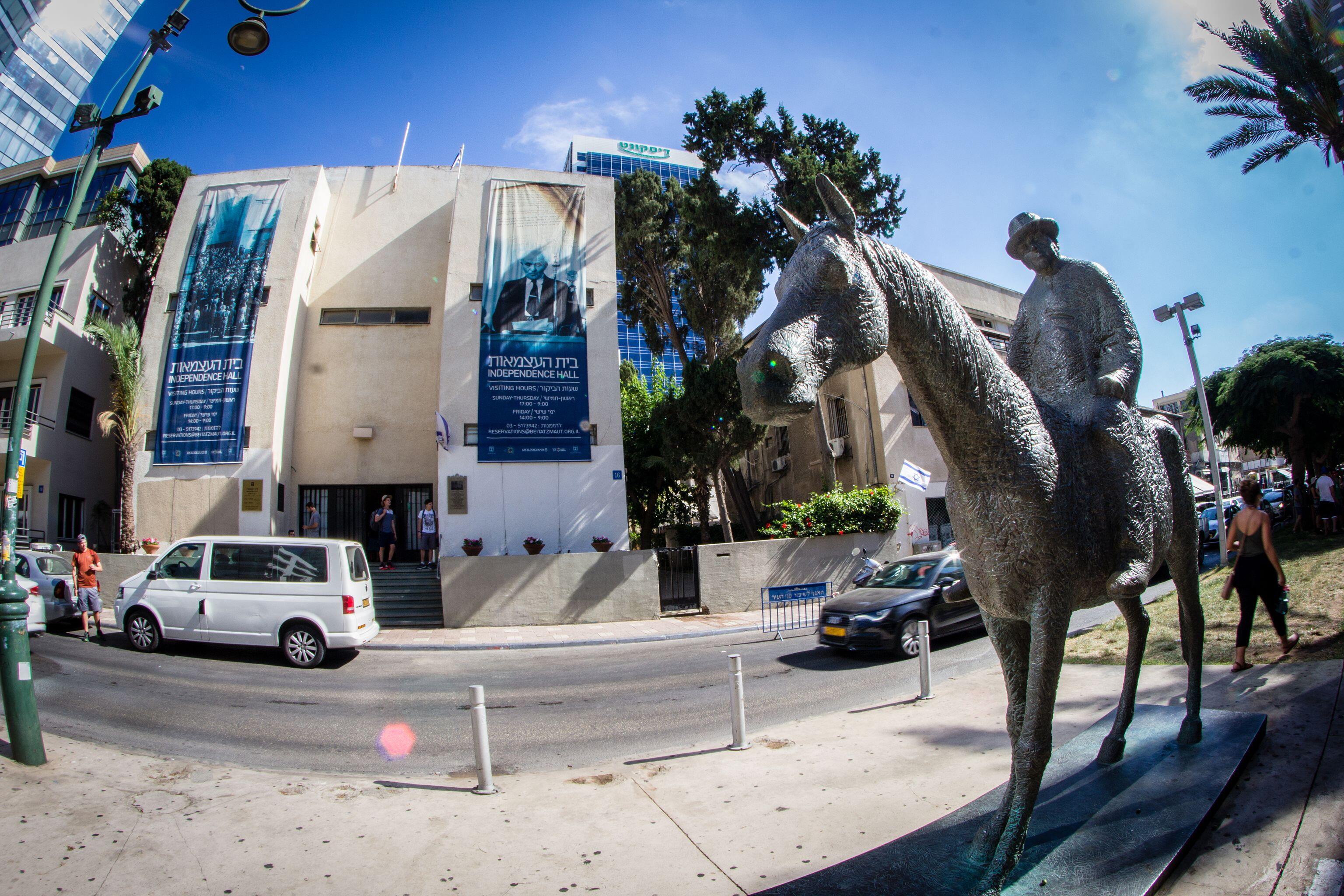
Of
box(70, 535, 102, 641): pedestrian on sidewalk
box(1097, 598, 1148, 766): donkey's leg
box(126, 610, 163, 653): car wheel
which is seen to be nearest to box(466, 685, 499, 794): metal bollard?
box(1097, 598, 1148, 766): donkey's leg

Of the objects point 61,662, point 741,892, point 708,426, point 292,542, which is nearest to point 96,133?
point 292,542

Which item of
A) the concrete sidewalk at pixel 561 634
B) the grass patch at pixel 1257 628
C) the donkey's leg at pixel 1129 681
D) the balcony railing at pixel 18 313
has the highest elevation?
the balcony railing at pixel 18 313

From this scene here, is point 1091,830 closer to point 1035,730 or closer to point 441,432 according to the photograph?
point 1035,730

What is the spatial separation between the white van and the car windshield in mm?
8280

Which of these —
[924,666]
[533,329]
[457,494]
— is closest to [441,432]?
[457,494]

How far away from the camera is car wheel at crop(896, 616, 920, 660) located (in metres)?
9.18

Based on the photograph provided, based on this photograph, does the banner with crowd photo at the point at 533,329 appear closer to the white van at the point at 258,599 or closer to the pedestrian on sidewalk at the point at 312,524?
the pedestrian on sidewalk at the point at 312,524

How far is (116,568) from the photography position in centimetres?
1497

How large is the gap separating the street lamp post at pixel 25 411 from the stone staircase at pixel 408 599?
27.5ft

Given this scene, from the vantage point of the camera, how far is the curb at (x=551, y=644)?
12.0 metres

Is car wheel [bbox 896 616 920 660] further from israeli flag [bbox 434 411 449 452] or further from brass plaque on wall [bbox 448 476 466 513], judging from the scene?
israeli flag [bbox 434 411 449 452]

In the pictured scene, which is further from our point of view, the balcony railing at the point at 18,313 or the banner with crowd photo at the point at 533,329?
the balcony railing at the point at 18,313

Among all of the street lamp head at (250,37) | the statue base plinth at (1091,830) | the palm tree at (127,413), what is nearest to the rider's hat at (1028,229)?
the statue base plinth at (1091,830)

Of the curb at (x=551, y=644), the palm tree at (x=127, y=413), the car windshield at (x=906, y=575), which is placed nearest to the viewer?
the car windshield at (x=906, y=575)
